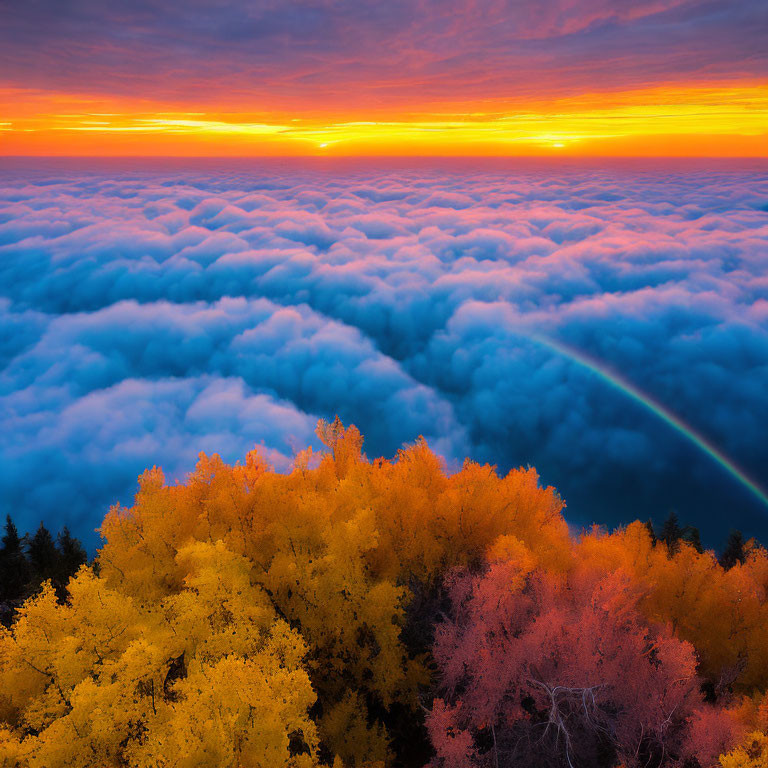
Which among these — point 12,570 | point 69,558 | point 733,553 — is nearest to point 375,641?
point 69,558

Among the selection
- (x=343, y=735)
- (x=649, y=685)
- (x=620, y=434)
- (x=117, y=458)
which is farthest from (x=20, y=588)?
(x=620, y=434)

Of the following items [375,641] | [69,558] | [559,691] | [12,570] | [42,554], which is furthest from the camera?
[69,558]

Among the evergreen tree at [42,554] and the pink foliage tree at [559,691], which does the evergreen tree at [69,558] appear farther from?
the pink foliage tree at [559,691]

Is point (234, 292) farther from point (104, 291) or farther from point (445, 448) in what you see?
point (445, 448)

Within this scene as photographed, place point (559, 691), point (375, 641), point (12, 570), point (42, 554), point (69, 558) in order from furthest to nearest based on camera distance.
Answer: point (69, 558) → point (42, 554) → point (12, 570) → point (375, 641) → point (559, 691)

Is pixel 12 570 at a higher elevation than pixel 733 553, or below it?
higher

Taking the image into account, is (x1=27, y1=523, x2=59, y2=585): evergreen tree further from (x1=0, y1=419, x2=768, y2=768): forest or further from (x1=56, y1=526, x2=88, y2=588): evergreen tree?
(x1=0, y1=419, x2=768, y2=768): forest

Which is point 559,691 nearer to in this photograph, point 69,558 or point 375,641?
point 375,641
